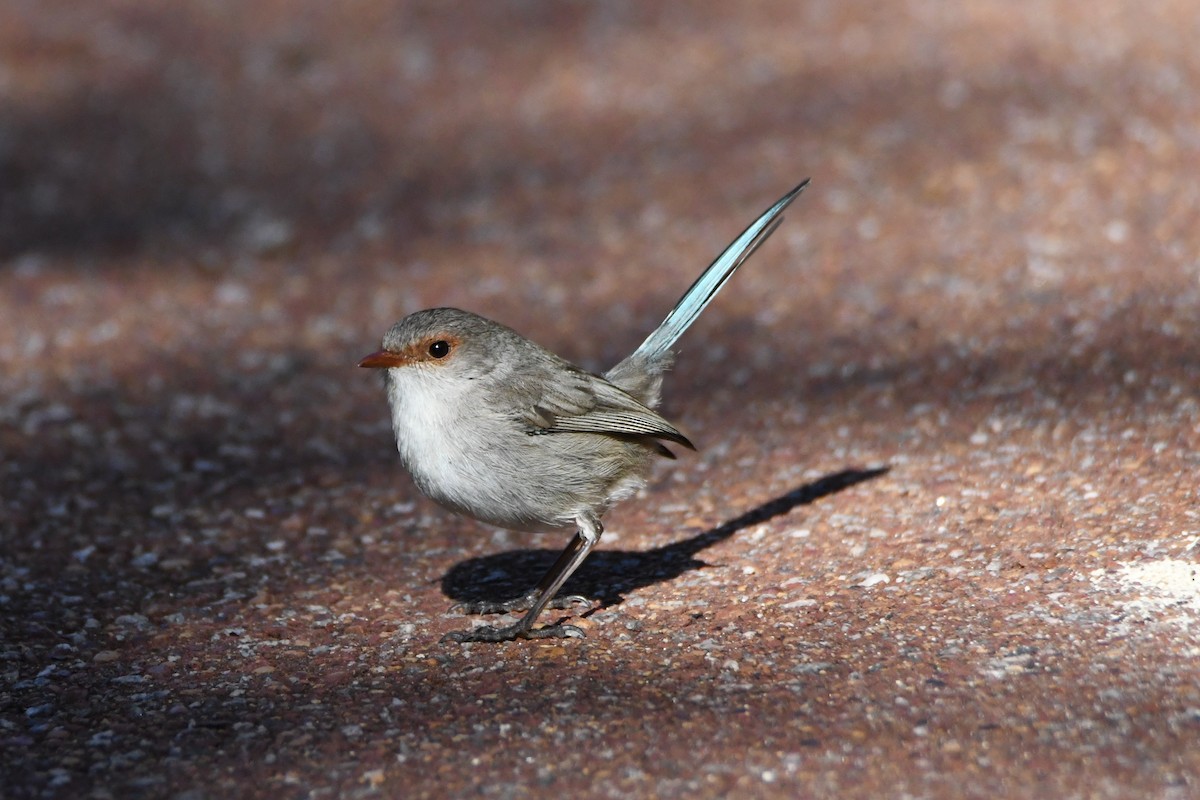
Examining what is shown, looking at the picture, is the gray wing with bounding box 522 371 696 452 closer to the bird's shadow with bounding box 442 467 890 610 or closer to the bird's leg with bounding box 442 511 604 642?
the bird's leg with bounding box 442 511 604 642

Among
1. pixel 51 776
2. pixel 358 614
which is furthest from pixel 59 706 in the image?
pixel 358 614

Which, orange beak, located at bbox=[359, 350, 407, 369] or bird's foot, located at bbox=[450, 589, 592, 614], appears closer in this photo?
orange beak, located at bbox=[359, 350, 407, 369]

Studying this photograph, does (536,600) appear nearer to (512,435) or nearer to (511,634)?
(511,634)

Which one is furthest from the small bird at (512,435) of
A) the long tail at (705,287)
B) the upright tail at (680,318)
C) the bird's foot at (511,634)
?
the long tail at (705,287)

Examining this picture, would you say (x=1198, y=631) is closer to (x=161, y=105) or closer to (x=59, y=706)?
(x=59, y=706)

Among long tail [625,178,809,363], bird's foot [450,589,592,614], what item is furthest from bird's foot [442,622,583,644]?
long tail [625,178,809,363]

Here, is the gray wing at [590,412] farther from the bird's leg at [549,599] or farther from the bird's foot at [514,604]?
the bird's foot at [514,604]

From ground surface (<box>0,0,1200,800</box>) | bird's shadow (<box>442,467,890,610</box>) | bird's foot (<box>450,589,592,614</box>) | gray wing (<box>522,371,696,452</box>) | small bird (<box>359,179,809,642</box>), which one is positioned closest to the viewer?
ground surface (<box>0,0,1200,800</box>)
